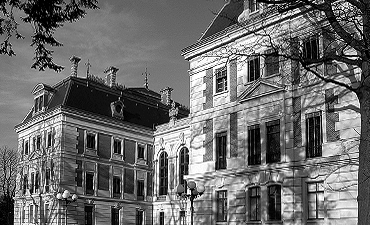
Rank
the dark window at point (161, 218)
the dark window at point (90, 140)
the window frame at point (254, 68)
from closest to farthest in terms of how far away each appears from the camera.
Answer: the window frame at point (254, 68) → the dark window at point (90, 140) → the dark window at point (161, 218)

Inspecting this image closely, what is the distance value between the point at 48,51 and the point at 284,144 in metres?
11.6

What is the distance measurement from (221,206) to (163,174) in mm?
23572

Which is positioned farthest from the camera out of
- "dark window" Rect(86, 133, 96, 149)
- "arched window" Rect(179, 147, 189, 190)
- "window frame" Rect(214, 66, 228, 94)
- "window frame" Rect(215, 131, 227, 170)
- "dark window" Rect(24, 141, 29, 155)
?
"dark window" Rect(24, 141, 29, 155)

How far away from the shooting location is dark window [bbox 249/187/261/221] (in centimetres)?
2133

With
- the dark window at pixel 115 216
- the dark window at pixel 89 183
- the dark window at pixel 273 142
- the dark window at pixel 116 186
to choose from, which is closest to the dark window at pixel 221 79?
the dark window at pixel 273 142

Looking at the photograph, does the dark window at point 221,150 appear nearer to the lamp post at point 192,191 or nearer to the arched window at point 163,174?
→ the lamp post at point 192,191

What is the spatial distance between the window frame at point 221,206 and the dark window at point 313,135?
4.87 metres

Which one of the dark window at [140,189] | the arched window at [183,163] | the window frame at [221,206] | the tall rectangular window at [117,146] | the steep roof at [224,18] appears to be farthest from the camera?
the dark window at [140,189]

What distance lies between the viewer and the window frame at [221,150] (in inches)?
922

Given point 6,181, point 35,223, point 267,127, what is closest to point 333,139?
point 267,127

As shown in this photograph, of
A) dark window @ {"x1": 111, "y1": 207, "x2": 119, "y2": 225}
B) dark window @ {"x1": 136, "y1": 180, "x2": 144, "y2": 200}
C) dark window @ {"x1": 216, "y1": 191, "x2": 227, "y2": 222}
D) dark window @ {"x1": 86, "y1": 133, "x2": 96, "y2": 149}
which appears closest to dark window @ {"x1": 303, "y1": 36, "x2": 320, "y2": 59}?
dark window @ {"x1": 216, "y1": 191, "x2": 227, "y2": 222}

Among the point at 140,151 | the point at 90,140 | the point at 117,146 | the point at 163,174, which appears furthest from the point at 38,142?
the point at 163,174

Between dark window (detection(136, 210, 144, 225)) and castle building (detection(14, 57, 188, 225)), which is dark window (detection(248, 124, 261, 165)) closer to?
castle building (detection(14, 57, 188, 225))

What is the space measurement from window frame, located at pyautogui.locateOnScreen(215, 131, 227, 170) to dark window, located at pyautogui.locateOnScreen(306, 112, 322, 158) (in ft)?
15.0
